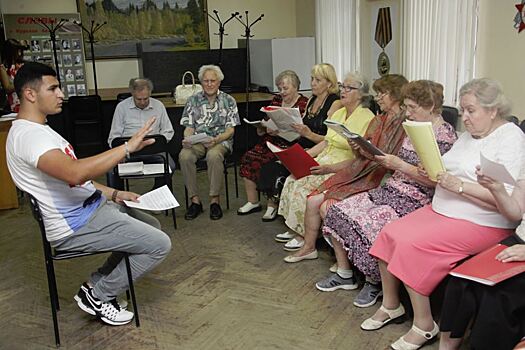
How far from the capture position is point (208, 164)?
4598 mm

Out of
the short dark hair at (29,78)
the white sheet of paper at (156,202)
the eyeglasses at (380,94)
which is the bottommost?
the white sheet of paper at (156,202)

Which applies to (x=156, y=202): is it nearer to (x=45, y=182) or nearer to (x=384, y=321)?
(x=45, y=182)

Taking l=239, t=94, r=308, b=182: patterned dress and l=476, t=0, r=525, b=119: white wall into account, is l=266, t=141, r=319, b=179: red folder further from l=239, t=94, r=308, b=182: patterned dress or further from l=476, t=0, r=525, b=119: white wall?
l=476, t=0, r=525, b=119: white wall

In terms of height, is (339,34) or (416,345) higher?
(339,34)

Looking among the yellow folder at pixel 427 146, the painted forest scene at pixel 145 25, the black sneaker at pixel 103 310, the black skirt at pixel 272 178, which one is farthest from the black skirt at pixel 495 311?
the painted forest scene at pixel 145 25

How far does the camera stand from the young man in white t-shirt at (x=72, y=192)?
2424mm

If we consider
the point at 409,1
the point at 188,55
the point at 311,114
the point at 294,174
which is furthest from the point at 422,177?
the point at 188,55

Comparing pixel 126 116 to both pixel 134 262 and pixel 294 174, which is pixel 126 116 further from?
pixel 134 262

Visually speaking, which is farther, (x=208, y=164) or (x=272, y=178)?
(x=208, y=164)

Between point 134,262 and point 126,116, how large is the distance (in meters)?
2.09

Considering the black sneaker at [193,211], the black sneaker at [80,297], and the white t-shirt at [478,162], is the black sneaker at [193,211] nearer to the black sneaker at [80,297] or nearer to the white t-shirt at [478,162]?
the black sneaker at [80,297]

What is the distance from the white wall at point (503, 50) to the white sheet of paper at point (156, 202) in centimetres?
226

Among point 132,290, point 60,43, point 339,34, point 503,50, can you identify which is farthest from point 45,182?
point 60,43

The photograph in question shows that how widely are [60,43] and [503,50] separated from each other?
5635mm
